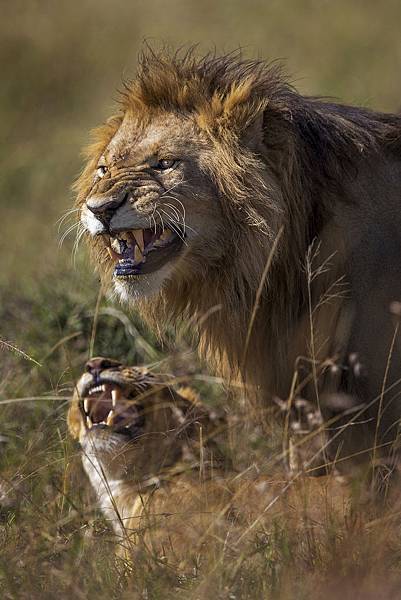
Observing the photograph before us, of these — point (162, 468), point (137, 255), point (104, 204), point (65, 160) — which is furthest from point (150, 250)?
point (65, 160)

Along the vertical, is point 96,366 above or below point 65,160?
below

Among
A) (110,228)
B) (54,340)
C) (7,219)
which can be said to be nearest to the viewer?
(110,228)

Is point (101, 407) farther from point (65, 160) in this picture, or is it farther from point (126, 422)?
point (65, 160)

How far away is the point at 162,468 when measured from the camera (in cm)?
448

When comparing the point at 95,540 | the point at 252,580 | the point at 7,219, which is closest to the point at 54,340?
the point at 95,540

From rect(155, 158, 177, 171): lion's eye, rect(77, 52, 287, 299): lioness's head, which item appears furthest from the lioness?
rect(155, 158, 177, 171): lion's eye

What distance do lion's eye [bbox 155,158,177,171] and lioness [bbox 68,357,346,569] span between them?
2.34ft

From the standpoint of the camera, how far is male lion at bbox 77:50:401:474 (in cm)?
401

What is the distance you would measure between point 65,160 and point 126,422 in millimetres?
8823

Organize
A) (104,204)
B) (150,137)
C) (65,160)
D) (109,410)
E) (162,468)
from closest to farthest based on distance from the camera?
(104,204)
(150,137)
(162,468)
(109,410)
(65,160)

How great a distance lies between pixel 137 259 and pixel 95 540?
37.0 inches

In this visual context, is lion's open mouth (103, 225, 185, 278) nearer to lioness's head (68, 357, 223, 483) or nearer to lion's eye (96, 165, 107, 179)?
lion's eye (96, 165, 107, 179)

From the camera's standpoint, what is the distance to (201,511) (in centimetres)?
364

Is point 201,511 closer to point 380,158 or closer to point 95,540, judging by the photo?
point 95,540
